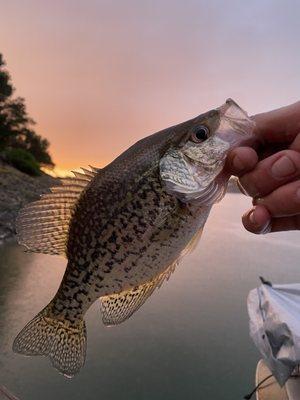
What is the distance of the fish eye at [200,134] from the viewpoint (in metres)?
2.50

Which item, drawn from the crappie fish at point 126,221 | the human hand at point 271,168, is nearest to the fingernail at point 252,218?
the human hand at point 271,168

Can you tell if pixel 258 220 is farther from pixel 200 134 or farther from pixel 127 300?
pixel 127 300

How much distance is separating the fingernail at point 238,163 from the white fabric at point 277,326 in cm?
515

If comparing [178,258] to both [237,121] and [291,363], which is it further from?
[291,363]

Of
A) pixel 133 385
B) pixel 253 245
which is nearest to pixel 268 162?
pixel 133 385

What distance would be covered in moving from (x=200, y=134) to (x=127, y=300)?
1.10 meters

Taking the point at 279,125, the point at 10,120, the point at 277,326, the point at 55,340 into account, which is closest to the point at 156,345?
the point at 277,326

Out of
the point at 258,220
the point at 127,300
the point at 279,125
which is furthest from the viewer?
the point at 127,300

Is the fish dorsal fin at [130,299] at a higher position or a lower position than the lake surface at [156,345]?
higher

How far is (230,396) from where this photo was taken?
8.14 metres

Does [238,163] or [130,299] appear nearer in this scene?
[238,163]

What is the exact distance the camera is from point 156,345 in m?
9.46

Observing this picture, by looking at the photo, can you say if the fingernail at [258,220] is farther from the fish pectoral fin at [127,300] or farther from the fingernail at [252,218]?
the fish pectoral fin at [127,300]

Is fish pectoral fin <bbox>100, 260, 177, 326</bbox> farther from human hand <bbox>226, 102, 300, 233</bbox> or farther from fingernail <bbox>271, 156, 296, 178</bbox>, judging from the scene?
fingernail <bbox>271, 156, 296, 178</bbox>
